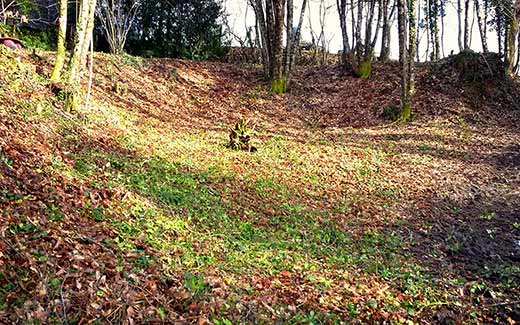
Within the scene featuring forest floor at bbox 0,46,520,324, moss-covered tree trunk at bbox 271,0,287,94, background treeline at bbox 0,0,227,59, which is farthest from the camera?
background treeline at bbox 0,0,227,59

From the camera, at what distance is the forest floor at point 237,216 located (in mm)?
3678

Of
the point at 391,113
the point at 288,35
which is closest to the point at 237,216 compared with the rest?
the point at 391,113

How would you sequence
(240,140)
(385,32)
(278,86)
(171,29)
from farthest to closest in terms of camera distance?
(171,29)
(385,32)
(278,86)
(240,140)

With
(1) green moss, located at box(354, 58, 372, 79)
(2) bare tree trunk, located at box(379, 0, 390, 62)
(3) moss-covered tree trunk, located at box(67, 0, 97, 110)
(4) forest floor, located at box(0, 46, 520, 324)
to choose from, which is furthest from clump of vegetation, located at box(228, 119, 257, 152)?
(2) bare tree trunk, located at box(379, 0, 390, 62)

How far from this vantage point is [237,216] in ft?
21.2

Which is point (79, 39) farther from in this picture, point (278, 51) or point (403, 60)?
point (403, 60)

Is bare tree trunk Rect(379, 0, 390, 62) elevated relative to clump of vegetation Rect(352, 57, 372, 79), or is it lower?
elevated

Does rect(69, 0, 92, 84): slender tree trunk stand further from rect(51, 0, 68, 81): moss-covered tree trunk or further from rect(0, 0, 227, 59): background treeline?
rect(0, 0, 227, 59): background treeline

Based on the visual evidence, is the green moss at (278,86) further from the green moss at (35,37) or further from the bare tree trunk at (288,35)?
the green moss at (35,37)

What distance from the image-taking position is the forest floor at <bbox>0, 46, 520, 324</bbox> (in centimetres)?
368

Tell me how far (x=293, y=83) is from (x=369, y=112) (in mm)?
3837

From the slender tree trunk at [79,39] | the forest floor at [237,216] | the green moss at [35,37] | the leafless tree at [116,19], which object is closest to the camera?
the forest floor at [237,216]

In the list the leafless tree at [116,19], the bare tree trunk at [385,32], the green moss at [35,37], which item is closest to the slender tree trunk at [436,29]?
the bare tree trunk at [385,32]

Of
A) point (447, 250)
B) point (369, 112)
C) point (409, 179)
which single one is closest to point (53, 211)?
point (447, 250)
